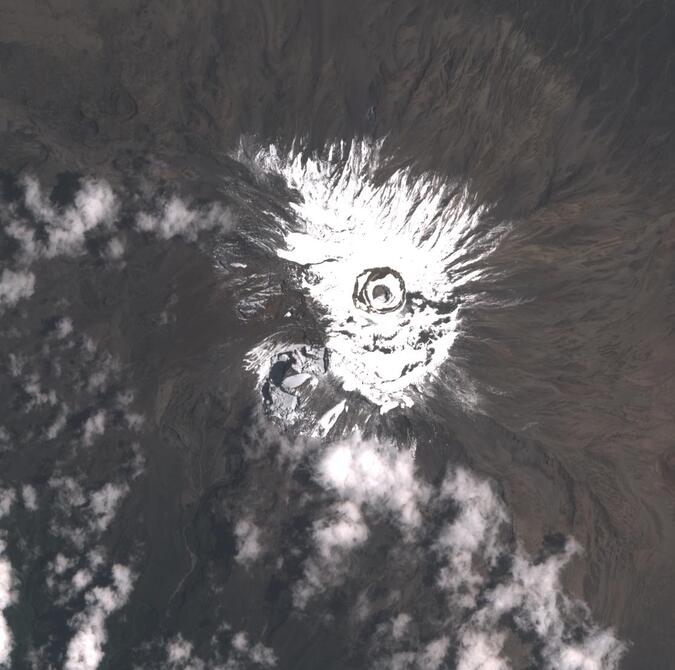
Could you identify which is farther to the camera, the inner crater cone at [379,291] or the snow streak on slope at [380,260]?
the inner crater cone at [379,291]

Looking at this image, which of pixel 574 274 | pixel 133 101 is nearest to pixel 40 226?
pixel 133 101

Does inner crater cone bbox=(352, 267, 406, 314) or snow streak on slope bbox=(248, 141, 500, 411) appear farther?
inner crater cone bbox=(352, 267, 406, 314)

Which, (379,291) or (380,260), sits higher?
(380,260)

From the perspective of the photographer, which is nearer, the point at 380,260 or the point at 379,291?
the point at 379,291

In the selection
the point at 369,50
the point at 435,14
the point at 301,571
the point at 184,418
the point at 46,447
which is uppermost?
the point at 435,14

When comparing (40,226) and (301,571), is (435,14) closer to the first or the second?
(40,226)
